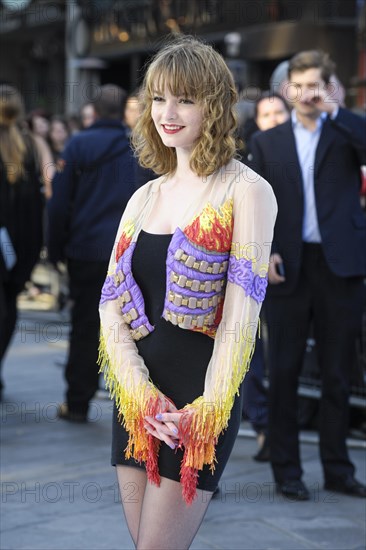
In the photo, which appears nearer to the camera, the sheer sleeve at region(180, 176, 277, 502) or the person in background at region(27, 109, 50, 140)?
the sheer sleeve at region(180, 176, 277, 502)

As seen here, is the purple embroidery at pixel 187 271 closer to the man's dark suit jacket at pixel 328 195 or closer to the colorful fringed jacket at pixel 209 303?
the colorful fringed jacket at pixel 209 303

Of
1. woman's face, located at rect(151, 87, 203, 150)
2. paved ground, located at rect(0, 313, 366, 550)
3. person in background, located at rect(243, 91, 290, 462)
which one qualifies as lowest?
paved ground, located at rect(0, 313, 366, 550)

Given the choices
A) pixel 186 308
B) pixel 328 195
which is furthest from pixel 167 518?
pixel 328 195

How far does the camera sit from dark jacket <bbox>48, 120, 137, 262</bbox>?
634cm

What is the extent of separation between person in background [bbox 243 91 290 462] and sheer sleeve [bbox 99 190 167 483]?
2.65 metres

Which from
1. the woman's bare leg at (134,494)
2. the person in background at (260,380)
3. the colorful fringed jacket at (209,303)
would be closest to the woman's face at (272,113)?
the person in background at (260,380)

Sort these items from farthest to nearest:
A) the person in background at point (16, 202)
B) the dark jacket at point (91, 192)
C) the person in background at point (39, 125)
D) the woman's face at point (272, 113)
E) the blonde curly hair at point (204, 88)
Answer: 1. the person in background at point (39, 125)
2. the person in background at point (16, 202)
3. the dark jacket at point (91, 192)
4. the woman's face at point (272, 113)
5. the blonde curly hair at point (204, 88)

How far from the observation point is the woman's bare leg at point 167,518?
2807 millimetres

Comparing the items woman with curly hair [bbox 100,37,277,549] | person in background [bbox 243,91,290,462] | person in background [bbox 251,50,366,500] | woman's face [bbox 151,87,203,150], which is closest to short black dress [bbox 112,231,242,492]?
woman with curly hair [bbox 100,37,277,549]

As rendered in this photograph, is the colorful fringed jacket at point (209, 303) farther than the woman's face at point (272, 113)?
No

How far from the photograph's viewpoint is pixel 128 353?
2963mm

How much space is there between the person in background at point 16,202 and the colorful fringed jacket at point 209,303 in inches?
144

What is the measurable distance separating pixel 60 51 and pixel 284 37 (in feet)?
37.4

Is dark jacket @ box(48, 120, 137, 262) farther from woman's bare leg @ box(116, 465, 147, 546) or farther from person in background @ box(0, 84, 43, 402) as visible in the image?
woman's bare leg @ box(116, 465, 147, 546)
